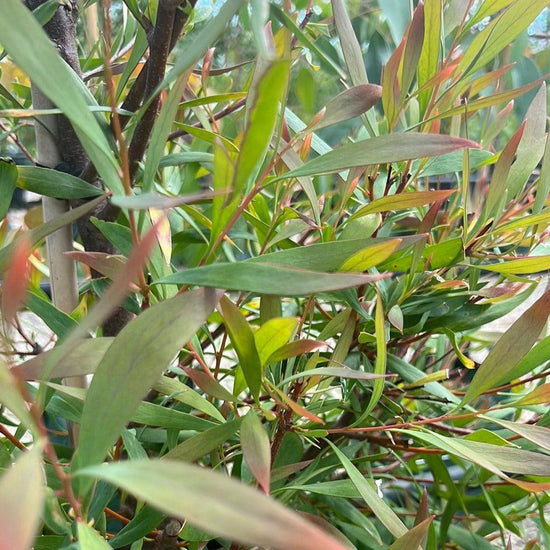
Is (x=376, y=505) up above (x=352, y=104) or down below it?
below

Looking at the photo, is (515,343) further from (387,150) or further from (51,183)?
(51,183)

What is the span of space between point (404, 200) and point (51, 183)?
0.51 ft

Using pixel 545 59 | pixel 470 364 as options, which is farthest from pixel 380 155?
pixel 545 59

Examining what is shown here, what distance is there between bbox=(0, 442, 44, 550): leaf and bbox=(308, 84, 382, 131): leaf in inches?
5.5

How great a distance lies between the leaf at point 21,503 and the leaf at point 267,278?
64 millimetres

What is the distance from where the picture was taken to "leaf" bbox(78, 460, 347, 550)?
0.10 metres

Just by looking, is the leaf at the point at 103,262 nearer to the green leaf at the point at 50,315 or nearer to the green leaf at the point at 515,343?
the green leaf at the point at 50,315

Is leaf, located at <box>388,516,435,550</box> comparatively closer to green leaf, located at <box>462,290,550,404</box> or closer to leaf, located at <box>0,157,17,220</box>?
green leaf, located at <box>462,290,550,404</box>

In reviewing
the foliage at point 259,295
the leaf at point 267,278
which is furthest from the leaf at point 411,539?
the leaf at point 267,278

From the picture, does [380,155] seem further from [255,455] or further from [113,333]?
[113,333]

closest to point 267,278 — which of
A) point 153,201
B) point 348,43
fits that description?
point 153,201

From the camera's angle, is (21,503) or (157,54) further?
(157,54)

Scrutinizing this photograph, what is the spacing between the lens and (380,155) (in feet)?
0.64

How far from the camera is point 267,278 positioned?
0.56 ft
